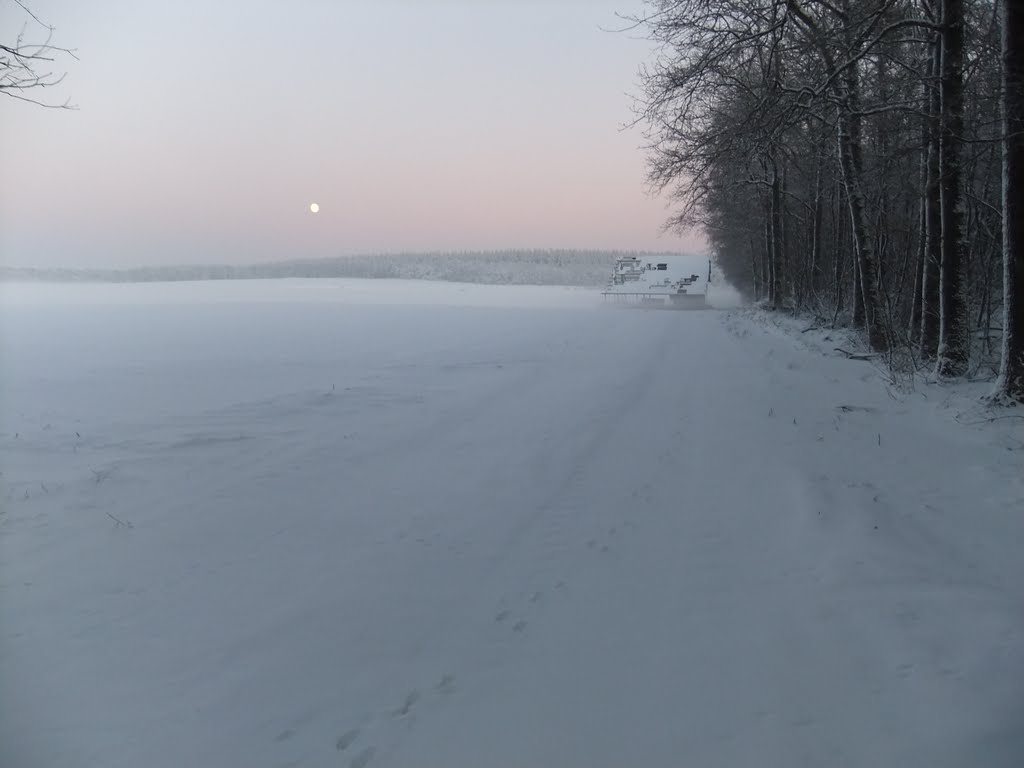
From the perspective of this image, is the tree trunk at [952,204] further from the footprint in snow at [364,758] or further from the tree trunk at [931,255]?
the footprint in snow at [364,758]

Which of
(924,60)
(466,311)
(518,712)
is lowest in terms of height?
(518,712)

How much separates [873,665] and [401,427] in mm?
6352

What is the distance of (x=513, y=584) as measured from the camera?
4.30 metres

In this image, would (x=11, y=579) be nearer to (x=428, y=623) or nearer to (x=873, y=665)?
(x=428, y=623)

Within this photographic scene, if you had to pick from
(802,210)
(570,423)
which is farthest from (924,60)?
(802,210)

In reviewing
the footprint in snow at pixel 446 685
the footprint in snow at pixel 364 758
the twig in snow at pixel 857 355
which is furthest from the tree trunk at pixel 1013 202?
the footprint in snow at pixel 364 758

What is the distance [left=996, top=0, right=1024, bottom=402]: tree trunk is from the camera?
23.3ft

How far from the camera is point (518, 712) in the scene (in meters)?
3.05

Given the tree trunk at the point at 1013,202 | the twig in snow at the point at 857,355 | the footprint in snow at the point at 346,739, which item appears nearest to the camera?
the footprint in snow at the point at 346,739

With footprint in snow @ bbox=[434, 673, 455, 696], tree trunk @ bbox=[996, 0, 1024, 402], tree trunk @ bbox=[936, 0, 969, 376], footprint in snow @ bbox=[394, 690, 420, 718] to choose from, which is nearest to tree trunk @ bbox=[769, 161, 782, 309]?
tree trunk @ bbox=[936, 0, 969, 376]

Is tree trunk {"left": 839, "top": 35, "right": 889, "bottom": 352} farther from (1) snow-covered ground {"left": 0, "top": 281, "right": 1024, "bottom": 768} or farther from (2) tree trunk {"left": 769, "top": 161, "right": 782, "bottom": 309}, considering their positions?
(2) tree trunk {"left": 769, "top": 161, "right": 782, "bottom": 309}

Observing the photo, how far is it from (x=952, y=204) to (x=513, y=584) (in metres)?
8.49

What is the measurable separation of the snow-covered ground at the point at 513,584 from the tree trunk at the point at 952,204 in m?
0.90

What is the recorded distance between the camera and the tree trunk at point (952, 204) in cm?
848
